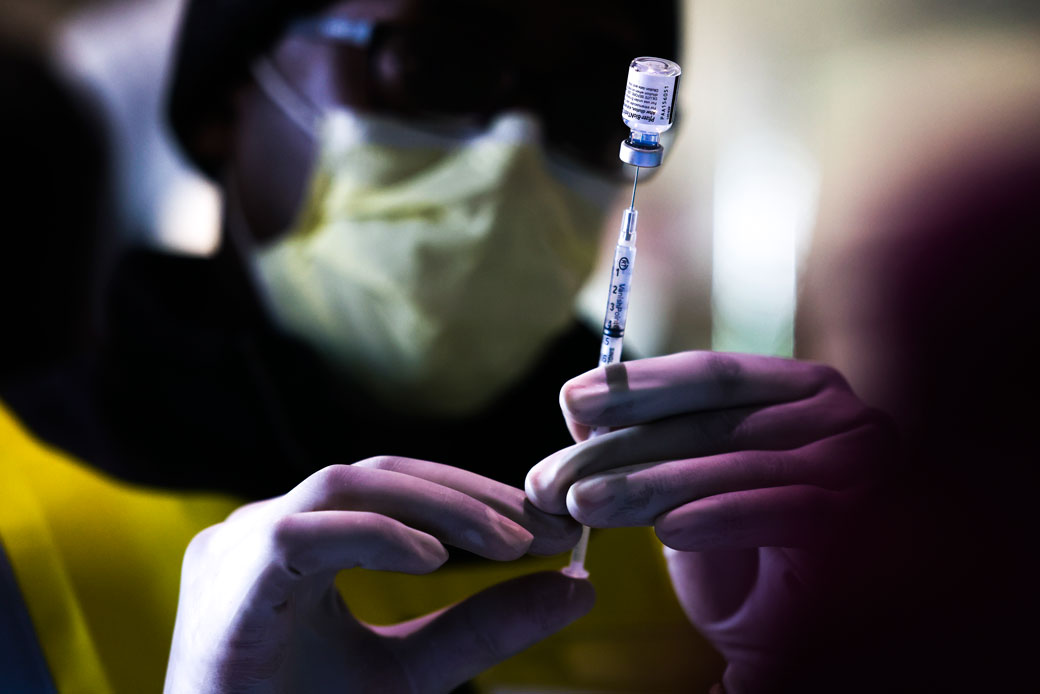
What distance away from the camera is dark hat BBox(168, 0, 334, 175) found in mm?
1366

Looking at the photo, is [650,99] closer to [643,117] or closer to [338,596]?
[643,117]

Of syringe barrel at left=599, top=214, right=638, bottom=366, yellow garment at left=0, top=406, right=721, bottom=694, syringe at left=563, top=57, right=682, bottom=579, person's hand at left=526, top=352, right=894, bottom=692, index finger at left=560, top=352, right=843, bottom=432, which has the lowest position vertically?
yellow garment at left=0, top=406, right=721, bottom=694

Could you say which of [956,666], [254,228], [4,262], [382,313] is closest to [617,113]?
[382,313]

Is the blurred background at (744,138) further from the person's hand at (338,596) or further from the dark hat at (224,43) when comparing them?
the person's hand at (338,596)

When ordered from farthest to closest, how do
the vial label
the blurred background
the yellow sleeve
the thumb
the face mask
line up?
the blurred background
the face mask
the yellow sleeve
the thumb
the vial label

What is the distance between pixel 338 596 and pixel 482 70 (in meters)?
0.93

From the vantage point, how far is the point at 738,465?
2.50 feet

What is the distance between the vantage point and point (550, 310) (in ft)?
4.81

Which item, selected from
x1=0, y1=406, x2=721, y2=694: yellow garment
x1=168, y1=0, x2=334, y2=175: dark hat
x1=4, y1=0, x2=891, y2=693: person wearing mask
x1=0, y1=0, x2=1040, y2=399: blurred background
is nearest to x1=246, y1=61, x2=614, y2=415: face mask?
x1=4, y1=0, x2=891, y2=693: person wearing mask

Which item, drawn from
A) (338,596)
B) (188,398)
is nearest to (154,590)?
(188,398)

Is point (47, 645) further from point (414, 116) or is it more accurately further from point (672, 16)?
point (672, 16)

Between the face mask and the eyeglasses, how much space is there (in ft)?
0.17

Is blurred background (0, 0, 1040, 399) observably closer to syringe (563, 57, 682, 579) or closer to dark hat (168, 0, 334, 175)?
dark hat (168, 0, 334, 175)

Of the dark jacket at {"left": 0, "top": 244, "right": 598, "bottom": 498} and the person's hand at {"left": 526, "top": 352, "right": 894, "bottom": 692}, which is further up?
the person's hand at {"left": 526, "top": 352, "right": 894, "bottom": 692}
